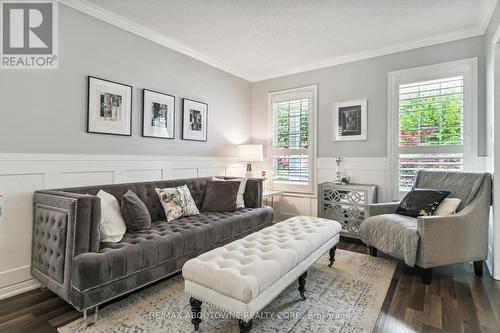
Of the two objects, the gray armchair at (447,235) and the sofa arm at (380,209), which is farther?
the sofa arm at (380,209)

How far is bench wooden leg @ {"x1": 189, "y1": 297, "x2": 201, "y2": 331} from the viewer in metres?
1.73

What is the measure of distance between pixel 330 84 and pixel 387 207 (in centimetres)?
216

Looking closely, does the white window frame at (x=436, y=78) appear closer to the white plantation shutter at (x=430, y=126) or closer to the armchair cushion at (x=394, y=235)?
the white plantation shutter at (x=430, y=126)

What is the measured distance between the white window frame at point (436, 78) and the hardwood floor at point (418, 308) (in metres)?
1.45

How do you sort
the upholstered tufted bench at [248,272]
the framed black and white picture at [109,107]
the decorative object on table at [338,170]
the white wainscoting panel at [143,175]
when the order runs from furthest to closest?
the decorative object on table at [338,170] → the white wainscoting panel at [143,175] → the framed black and white picture at [109,107] → the upholstered tufted bench at [248,272]

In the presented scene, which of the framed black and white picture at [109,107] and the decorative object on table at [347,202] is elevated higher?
the framed black and white picture at [109,107]

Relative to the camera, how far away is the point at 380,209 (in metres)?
3.20

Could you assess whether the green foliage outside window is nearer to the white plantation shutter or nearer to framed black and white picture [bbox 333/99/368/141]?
the white plantation shutter

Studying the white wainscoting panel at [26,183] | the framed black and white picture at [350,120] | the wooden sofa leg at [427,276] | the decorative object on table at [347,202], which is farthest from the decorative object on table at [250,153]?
the wooden sofa leg at [427,276]

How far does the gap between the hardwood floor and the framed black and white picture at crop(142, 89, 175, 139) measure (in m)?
1.97

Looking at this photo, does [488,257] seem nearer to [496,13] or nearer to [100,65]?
[496,13]

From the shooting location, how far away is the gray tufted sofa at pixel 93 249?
1812 mm

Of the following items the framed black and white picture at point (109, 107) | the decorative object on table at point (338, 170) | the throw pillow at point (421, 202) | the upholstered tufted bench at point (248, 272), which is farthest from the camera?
the decorative object on table at point (338, 170)

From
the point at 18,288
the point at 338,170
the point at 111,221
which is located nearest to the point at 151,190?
the point at 111,221
